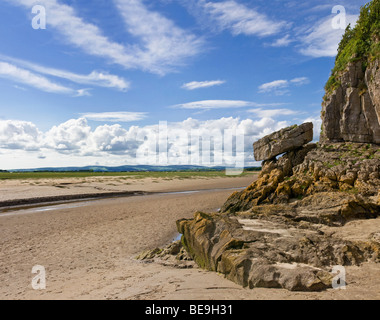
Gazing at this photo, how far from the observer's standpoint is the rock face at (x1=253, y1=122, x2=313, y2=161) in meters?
18.7

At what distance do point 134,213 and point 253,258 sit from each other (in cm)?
1963

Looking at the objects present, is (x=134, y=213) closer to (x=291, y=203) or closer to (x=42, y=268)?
(x=42, y=268)

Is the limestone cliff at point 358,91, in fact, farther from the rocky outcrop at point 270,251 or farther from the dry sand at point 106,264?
the rocky outcrop at point 270,251

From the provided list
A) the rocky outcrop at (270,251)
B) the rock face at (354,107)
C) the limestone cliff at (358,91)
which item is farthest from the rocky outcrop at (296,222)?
the limestone cliff at (358,91)

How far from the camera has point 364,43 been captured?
51.7 feet

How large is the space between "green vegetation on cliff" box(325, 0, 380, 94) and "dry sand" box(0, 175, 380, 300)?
32.8 ft

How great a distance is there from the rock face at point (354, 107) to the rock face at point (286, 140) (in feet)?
3.97

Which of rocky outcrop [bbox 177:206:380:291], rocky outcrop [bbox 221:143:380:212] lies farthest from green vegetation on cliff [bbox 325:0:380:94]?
rocky outcrop [bbox 177:206:380:291]

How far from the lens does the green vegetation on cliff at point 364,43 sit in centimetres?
1494

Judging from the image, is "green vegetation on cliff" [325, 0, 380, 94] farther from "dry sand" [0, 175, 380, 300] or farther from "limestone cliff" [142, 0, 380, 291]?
→ "dry sand" [0, 175, 380, 300]

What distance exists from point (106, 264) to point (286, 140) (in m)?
14.6

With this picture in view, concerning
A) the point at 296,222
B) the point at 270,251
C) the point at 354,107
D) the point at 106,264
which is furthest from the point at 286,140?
the point at 106,264

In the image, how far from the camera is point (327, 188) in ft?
48.5
